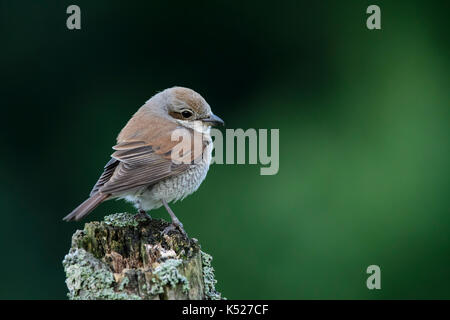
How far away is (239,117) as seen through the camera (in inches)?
331

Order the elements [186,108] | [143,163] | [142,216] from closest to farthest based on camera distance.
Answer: [142,216]
[143,163]
[186,108]

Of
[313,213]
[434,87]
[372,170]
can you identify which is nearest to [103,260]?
[313,213]

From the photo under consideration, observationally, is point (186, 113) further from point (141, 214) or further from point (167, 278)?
point (167, 278)

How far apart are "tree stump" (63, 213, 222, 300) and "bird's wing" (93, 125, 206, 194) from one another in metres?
0.39

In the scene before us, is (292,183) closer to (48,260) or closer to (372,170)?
(372,170)

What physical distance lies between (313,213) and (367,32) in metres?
3.00

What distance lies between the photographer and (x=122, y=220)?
430cm

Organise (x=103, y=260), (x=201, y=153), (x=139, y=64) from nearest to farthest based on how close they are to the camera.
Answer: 1. (x=103, y=260)
2. (x=201, y=153)
3. (x=139, y=64)

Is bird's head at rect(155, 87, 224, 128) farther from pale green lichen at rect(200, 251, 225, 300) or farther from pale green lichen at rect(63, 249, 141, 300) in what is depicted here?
pale green lichen at rect(63, 249, 141, 300)

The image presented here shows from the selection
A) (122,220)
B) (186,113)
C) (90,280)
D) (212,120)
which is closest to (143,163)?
(122,220)

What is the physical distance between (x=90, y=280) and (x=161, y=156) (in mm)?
1709

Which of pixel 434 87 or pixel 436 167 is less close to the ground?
pixel 434 87

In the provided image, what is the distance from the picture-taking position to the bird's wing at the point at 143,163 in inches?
181

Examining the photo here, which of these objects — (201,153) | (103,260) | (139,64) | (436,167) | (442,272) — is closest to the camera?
(103,260)
